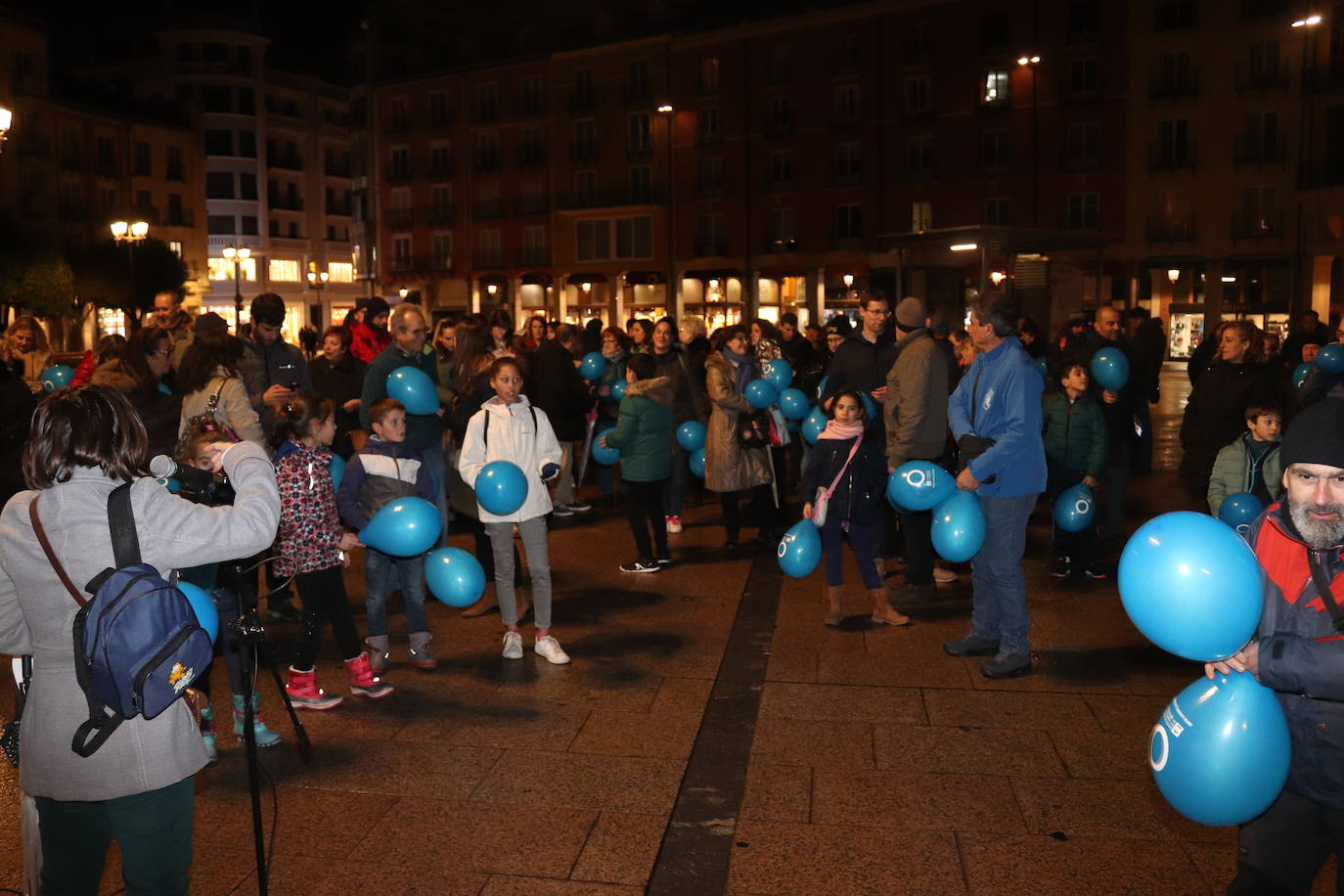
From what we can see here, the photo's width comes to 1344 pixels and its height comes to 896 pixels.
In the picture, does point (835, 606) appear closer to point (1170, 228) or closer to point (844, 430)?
point (844, 430)

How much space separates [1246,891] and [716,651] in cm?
384

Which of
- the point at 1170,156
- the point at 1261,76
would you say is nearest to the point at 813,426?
the point at 1170,156

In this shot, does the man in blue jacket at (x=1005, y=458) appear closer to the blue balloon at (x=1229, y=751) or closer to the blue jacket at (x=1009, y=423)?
the blue jacket at (x=1009, y=423)

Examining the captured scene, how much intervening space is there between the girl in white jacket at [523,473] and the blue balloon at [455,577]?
28 cm

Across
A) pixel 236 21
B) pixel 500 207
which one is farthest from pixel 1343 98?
pixel 236 21

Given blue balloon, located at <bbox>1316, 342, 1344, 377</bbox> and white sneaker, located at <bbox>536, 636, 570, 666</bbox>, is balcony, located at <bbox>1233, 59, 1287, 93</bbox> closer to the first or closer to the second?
blue balloon, located at <bbox>1316, 342, 1344, 377</bbox>

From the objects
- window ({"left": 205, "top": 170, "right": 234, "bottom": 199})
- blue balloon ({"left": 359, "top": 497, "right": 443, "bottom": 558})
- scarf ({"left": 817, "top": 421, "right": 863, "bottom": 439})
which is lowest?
blue balloon ({"left": 359, "top": 497, "right": 443, "bottom": 558})

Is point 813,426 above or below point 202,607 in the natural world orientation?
above

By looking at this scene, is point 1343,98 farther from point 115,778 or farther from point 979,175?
point 115,778

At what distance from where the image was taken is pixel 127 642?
8.46 feet

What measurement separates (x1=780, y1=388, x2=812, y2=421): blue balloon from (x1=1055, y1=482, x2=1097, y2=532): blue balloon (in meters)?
2.63

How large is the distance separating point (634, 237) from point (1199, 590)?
1919 inches

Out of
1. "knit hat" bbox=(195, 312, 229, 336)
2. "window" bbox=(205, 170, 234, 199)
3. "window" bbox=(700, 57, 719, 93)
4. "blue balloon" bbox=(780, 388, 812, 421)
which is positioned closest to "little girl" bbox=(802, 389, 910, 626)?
"blue balloon" bbox=(780, 388, 812, 421)

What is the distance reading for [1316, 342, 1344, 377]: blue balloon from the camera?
8664 mm
